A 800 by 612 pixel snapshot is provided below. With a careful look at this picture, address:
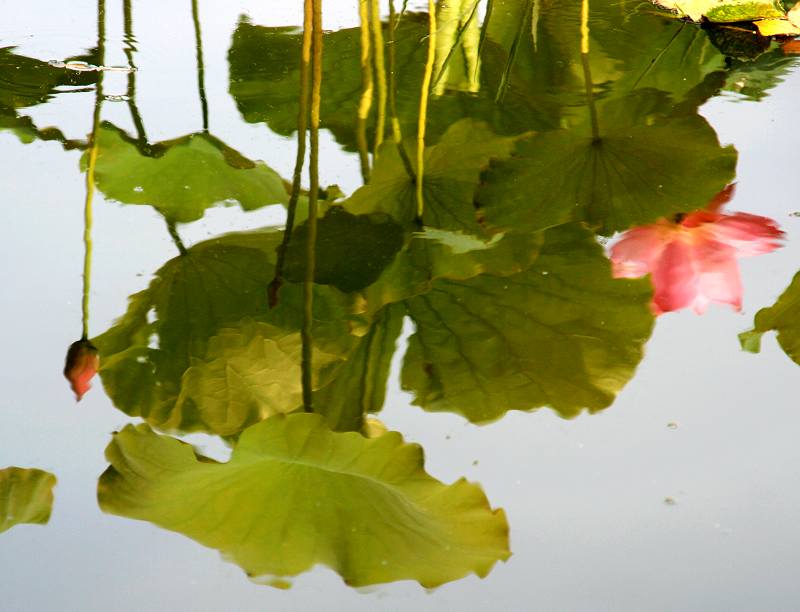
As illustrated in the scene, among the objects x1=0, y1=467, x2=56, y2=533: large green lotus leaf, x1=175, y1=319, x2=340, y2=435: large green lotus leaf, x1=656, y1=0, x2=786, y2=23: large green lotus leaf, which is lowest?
x1=0, y1=467, x2=56, y2=533: large green lotus leaf

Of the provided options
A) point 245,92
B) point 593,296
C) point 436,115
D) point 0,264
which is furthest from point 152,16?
point 593,296

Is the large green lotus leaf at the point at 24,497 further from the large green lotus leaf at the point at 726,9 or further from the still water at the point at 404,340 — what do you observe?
the large green lotus leaf at the point at 726,9

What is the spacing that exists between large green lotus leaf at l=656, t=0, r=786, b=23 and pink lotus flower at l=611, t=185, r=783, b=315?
0.58 metres

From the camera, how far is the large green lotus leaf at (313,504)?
517mm

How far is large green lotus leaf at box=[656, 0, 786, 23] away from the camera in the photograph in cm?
136

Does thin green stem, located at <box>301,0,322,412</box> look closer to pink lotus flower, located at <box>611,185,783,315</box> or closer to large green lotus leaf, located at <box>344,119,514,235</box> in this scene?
large green lotus leaf, located at <box>344,119,514,235</box>

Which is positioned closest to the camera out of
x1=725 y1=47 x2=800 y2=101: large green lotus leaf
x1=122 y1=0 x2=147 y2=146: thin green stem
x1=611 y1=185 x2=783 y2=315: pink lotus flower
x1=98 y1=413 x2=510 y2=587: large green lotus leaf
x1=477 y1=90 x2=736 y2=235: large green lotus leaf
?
x1=98 y1=413 x2=510 y2=587: large green lotus leaf

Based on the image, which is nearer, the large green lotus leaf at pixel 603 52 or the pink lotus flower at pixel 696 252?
the pink lotus flower at pixel 696 252

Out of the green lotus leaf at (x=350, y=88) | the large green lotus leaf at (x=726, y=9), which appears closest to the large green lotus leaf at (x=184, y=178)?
the green lotus leaf at (x=350, y=88)

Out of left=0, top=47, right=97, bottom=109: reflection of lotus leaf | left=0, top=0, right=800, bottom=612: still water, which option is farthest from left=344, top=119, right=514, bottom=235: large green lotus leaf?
left=0, top=47, right=97, bottom=109: reflection of lotus leaf

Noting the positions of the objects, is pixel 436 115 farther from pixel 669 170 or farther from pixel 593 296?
pixel 593 296

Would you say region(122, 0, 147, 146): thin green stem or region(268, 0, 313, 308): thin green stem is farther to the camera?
region(122, 0, 147, 146): thin green stem

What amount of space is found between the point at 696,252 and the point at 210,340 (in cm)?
38

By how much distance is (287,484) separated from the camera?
554 millimetres
